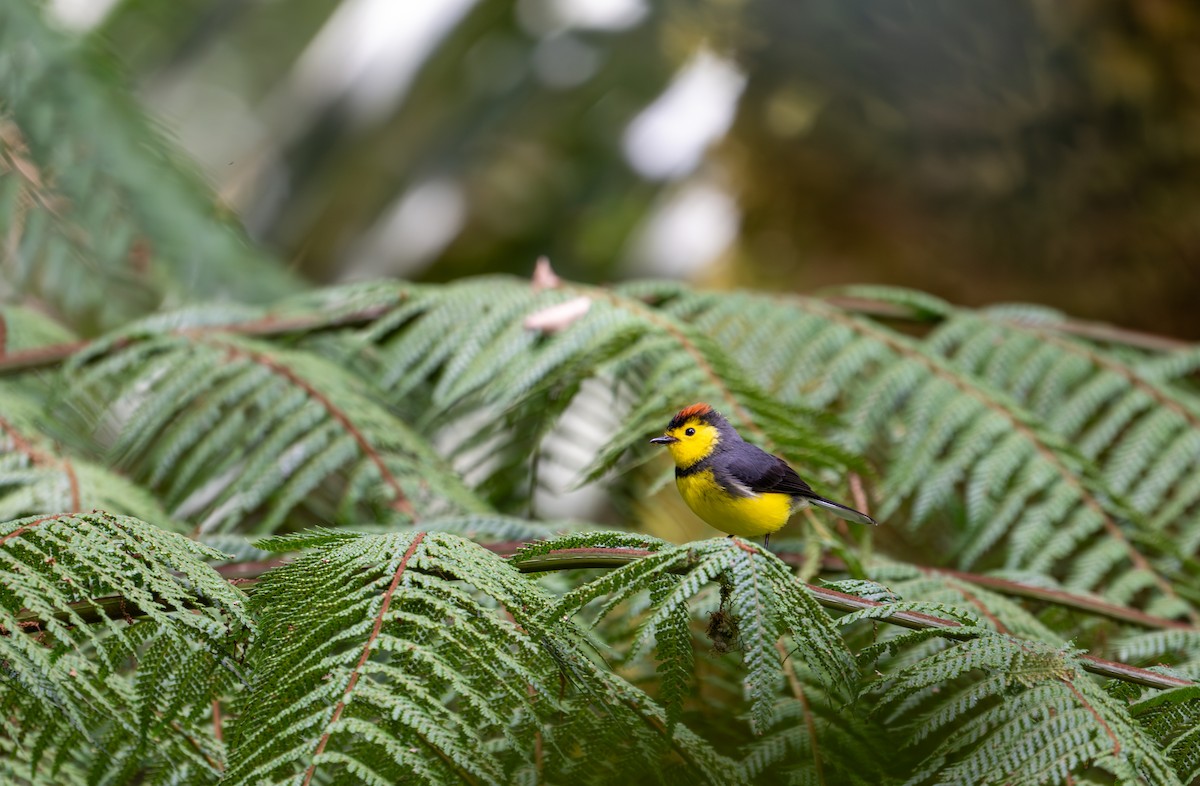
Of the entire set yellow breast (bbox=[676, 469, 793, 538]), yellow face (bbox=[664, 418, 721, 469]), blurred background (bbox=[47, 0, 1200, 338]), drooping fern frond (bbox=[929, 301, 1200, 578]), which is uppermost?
blurred background (bbox=[47, 0, 1200, 338])

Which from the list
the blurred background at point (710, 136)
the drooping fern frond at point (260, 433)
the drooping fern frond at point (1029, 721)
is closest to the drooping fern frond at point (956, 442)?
the drooping fern frond at point (260, 433)

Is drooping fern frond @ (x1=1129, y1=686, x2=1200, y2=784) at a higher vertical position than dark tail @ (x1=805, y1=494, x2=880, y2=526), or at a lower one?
lower

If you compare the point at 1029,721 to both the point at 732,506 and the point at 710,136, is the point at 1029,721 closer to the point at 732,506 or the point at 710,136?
the point at 732,506

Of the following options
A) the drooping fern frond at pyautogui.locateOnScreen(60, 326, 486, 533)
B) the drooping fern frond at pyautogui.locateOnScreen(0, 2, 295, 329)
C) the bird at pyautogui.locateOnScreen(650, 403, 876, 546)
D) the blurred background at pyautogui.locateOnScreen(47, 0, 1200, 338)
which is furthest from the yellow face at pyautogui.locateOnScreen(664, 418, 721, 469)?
the blurred background at pyautogui.locateOnScreen(47, 0, 1200, 338)

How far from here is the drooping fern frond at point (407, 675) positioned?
0.66 m

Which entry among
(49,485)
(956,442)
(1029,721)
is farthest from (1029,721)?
(49,485)

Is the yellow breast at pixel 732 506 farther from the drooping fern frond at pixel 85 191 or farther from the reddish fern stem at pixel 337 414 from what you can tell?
the drooping fern frond at pixel 85 191

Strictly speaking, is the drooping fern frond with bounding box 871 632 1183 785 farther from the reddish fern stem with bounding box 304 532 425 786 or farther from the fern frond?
the fern frond

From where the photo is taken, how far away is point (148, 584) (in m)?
0.76

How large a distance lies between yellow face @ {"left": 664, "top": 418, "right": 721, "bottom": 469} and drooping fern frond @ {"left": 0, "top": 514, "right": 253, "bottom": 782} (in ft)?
2.44

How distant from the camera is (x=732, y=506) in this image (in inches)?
52.6

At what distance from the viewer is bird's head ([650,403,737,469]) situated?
1.39 meters

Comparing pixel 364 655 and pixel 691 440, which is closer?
pixel 364 655

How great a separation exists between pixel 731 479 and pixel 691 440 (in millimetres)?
119
